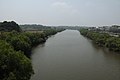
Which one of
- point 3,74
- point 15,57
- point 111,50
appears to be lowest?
point 111,50

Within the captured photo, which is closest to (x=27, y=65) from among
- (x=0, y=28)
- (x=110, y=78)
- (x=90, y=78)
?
(x=90, y=78)

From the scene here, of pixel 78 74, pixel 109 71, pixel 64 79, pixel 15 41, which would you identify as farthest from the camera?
pixel 15 41

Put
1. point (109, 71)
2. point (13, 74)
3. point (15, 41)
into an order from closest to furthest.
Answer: point (13, 74)
point (109, 71)
point (15, 41)

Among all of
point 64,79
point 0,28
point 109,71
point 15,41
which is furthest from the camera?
point 0,28

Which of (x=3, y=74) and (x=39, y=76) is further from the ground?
(x=3, y=74)

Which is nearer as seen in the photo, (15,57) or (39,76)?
(15,57)

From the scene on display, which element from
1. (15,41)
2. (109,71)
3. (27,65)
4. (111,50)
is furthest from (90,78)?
(111,50)

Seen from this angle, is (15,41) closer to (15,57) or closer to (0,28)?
(15,57)

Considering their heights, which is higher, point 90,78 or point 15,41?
point 15,41

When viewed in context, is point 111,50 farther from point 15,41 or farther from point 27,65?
point 27,65
